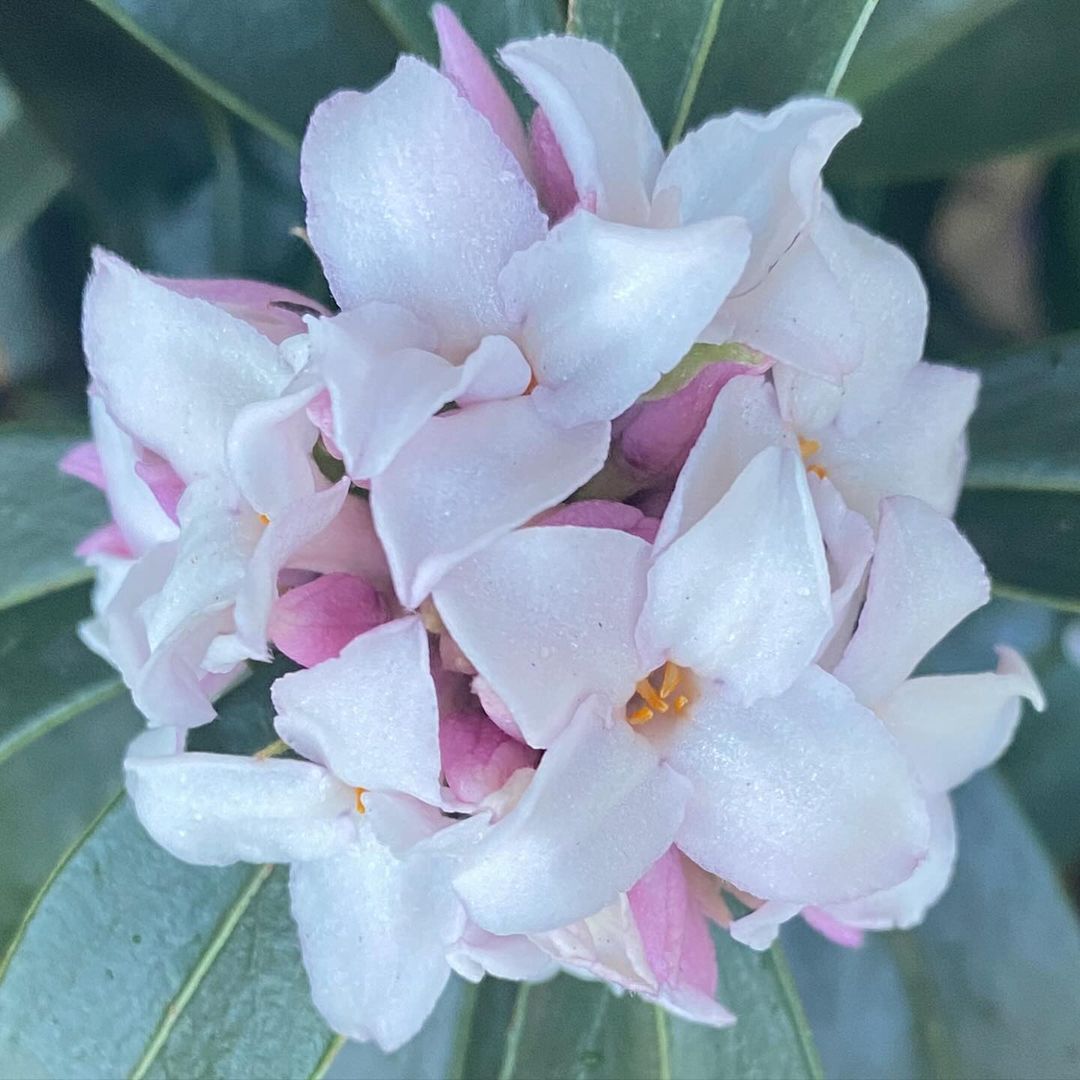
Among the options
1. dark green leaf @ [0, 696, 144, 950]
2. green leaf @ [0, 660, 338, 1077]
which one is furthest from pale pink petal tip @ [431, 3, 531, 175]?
dark green leaf @ [0, 696, 144, 950]

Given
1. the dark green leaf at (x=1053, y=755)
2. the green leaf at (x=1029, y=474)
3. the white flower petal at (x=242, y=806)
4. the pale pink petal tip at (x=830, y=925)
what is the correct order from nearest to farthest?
the white flower petal at (x=242, y=806) < the pale pink petal tip at (x=830, y=925) < the green leaf at (x=1029, y=474) < the dark green leaf at (x=1053, y=755)

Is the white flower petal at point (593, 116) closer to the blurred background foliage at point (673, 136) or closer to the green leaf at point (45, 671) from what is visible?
the blurred background foliage at point (673, 136)

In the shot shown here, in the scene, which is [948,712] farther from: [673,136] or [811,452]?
[673,136]

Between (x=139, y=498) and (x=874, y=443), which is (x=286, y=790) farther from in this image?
(x=874, y=443)

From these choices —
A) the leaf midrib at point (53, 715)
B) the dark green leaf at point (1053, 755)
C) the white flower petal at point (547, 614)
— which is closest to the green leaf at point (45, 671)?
the leaf midrib at point (53, 715)

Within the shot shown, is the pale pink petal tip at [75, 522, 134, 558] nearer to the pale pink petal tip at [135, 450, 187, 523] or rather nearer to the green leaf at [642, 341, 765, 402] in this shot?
the pale pink petal tip at [135, 450, 187, 523]

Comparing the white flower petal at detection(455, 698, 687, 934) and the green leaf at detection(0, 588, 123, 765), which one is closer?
the white flower petal at detection(455, 698, 687, 934)

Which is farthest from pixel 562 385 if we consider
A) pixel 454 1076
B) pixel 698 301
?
pixel 454 1076
